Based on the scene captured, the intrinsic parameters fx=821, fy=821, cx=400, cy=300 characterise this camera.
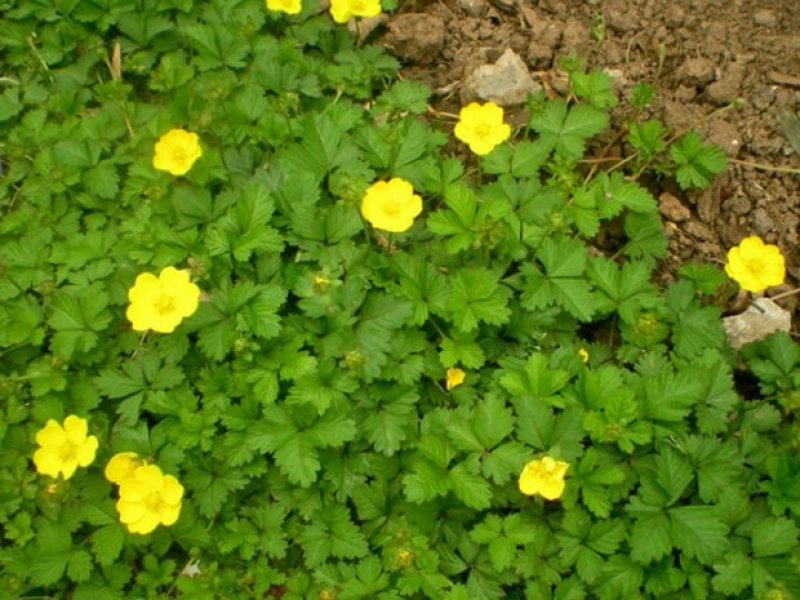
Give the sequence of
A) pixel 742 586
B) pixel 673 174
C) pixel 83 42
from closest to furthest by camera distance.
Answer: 1. pixel 742 586
2. pixel 673 174
3. pixel 83 42

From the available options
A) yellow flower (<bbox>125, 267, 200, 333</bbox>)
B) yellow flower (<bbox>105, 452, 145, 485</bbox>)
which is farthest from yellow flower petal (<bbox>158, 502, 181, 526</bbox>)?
yellow flower (<bbox>125, 267, 200, 333</bbox>)

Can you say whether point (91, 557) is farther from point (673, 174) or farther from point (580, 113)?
point (673, 174)

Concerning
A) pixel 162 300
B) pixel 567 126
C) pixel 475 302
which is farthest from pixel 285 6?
pixel 475 302

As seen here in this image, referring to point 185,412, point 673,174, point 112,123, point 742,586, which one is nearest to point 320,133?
point 112,123

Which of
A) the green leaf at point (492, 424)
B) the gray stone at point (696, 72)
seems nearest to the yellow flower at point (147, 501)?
the green leaf at point (492, 424)

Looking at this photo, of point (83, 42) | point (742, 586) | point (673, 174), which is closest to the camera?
point (742, 586)

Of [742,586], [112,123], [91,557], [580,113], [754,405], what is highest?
[580,113]

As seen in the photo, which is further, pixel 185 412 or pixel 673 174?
pixel 673 174
